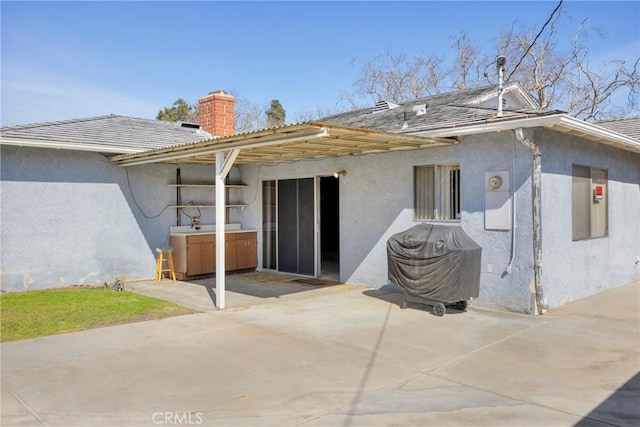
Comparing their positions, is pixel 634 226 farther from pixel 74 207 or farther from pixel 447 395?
pixel 74 207

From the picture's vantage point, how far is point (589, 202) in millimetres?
9031

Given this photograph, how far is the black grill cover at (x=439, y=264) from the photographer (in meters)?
7.12

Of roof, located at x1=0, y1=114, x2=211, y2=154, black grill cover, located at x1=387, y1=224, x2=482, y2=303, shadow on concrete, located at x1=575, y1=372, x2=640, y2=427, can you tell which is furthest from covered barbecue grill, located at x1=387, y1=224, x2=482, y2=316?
roof, located at x1=0, y1=114, x2=211, y2=154

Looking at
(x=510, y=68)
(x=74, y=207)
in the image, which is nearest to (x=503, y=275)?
(x=74, y=207)

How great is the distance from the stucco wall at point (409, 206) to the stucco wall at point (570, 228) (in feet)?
1.39

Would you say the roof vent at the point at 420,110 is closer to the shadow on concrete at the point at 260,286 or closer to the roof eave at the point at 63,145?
the shadow on concrete at the point at 260,286

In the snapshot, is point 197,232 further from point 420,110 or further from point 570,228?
A: point 570,228

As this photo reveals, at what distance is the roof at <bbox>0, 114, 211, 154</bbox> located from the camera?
9.09m

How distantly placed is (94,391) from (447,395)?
3.22 m

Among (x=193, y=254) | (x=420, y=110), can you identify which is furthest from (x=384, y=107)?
(x=193, y=254)

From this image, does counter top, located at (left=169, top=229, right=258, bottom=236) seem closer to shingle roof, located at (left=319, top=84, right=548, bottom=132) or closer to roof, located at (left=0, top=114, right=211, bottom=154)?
roof, located at (left=0, top=114, right=211, bottom=154)

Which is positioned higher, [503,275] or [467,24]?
[467,24]

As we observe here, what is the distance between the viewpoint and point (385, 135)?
22.7 ft

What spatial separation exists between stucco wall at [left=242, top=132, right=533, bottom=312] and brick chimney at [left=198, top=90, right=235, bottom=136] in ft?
7.83
